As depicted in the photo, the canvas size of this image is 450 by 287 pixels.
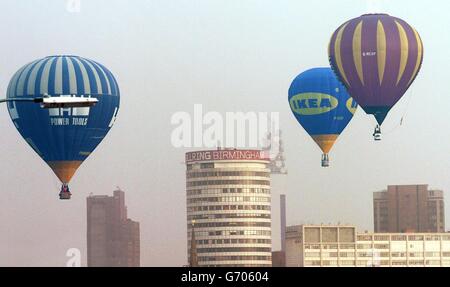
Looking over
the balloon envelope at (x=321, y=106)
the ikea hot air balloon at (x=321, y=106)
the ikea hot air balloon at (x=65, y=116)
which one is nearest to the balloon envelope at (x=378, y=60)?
the ikea hot air balloon at (x=321, y=106)

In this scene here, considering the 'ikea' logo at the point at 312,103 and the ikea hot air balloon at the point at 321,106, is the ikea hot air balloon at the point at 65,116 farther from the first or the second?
the 'ikea' logo at the point at 312,103

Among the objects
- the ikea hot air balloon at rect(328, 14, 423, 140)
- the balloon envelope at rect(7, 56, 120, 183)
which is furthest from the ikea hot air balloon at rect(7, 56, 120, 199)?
the ikea hot air balloon at rect(328, 14, 423, 140)

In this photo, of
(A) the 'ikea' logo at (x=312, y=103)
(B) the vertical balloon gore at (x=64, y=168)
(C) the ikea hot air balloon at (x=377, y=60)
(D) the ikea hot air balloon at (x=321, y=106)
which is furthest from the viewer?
(A) the 'ikea' logo at (x=312, y=103)

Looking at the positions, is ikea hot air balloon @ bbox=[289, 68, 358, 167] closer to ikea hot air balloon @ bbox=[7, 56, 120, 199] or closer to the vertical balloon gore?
Answer: ikea hot air balloon @ bbox=[7, 56, 120, 199]

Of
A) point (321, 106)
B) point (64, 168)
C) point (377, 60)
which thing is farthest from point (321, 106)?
point (64, 168)
